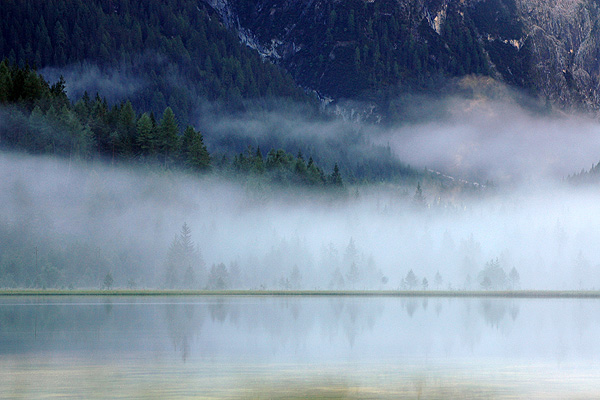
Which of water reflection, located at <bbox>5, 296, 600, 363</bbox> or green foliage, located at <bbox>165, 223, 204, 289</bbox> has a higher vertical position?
green foliage, located at <bbox>165, 223, 204, 289</bbox>

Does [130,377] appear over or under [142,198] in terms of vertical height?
under

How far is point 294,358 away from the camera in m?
45.3

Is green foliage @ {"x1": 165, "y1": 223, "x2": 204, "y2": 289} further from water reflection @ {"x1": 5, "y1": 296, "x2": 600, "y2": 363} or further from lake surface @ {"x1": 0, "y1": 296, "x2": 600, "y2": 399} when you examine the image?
lake surface @ {"x1": 0, "y1": 296, "x2": 600, "y2": 399}

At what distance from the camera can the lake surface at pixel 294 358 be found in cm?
3506

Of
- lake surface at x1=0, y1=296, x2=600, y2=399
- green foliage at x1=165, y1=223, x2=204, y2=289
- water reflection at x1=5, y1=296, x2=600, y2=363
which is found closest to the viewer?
lake surface at x1=0, y1=296, x2=600, y2=399

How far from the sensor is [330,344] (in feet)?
173

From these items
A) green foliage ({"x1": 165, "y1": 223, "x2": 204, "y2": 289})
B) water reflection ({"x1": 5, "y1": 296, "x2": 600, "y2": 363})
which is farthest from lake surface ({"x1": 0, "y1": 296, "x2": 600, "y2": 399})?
green foliage ({"x1": 165, "y1": 223, "x2": 204, "y2": 289})

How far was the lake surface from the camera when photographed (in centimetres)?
3506

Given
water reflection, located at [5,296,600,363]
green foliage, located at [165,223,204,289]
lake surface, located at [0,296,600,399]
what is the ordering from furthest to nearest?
green foliage, located at [165,223,204,289], water reflection, located at [5,296,600,363], lake surface, located at [0,296,600,399]

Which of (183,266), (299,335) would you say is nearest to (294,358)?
(299,335)

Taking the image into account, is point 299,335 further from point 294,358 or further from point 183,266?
point 183,266

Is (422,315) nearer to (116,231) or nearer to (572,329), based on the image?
(572,329)

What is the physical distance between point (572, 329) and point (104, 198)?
130 meters

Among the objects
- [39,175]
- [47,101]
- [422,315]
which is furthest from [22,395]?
[47,101]
